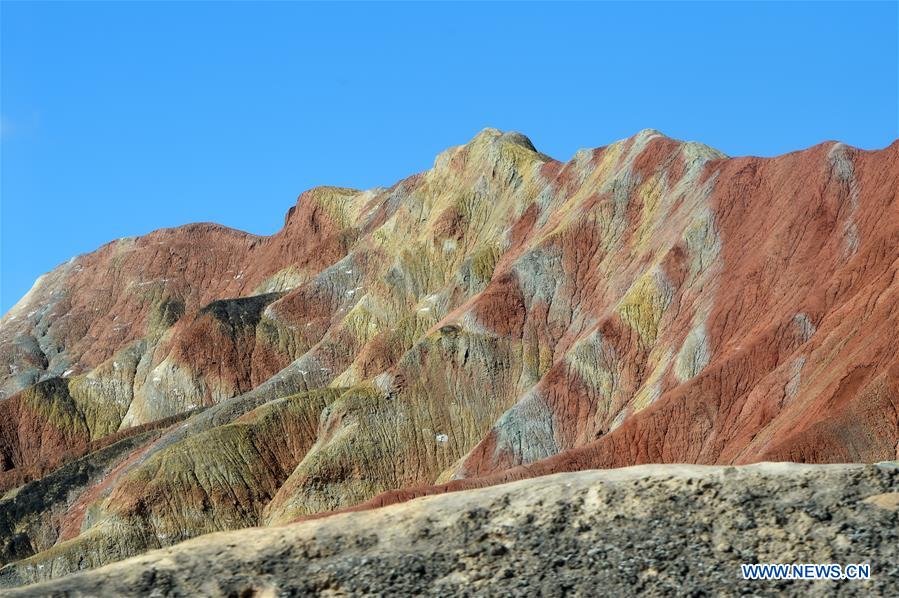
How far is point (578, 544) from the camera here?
25.3m

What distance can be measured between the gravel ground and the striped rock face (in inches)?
1383

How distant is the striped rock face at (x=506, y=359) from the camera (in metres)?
78.1

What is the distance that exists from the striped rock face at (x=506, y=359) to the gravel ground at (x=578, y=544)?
115 ft

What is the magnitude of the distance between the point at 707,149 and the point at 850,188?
20370mm

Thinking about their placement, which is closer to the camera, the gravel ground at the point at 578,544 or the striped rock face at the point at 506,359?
the gravel ground at the point at 578,544

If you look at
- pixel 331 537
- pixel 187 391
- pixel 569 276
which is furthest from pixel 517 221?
pixel 331 537

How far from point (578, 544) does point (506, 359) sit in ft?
260

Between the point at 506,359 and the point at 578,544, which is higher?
the point at 506,359

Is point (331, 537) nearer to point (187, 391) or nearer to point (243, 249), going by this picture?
point (187, 391)

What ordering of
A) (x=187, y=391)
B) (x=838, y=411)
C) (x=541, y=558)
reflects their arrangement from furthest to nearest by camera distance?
(x=187, y=391) → (x=838, y=411) → (x=541, y=558)

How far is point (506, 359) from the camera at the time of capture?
343 feet

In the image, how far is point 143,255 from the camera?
603 feet

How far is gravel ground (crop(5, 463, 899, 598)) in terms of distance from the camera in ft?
79.9

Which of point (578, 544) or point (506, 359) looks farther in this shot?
point (506, 359)
